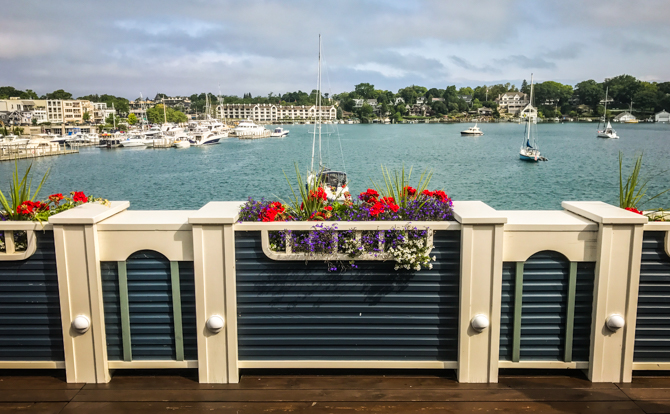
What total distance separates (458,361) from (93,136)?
8326 centimetres

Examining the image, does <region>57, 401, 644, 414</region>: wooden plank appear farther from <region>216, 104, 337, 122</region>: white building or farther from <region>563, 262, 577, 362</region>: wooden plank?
<region>216, 104, 337, 122</region>: white building

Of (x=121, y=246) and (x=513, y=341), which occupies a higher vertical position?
(x=121, y=246)

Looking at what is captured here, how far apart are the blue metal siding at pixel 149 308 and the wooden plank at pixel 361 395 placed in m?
0.25

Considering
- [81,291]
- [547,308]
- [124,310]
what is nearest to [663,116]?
[547,308]

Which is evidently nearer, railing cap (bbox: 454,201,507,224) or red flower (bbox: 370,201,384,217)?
railing cap (bbox: 454,201,507,224)

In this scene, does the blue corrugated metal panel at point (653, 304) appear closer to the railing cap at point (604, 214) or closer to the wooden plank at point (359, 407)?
the railing cap at point (604, 214)

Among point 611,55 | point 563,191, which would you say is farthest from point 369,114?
point 563,191

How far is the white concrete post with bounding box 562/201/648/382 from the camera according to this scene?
9.89 ft

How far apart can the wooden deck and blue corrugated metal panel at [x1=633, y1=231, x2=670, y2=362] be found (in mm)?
174

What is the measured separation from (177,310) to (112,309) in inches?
15.7

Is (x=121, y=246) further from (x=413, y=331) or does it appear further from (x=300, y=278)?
(x=413, y=331)

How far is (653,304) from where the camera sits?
316 cm

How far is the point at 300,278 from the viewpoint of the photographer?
3133mm

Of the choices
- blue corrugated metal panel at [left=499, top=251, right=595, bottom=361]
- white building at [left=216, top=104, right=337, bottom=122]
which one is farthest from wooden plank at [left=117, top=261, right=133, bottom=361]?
white building at [left=216, top=104, right=337, bottom=122]
